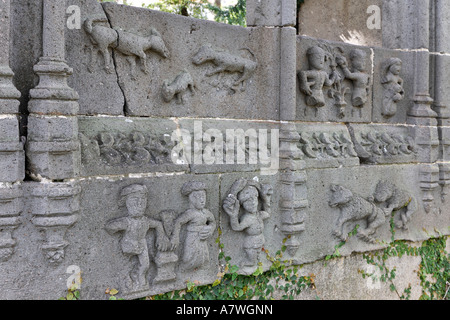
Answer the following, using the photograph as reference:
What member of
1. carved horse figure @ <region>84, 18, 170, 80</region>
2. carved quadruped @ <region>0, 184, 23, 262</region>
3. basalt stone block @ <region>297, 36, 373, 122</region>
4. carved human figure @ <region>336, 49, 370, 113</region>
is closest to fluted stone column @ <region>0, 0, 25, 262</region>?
carved quadruped @ <region>0, 184, 23, 262</region>

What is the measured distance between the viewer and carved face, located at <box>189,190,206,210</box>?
3.45 metres

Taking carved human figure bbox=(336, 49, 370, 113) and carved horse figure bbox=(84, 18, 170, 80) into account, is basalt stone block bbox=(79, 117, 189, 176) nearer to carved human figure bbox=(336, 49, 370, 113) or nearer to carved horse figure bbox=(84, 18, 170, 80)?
carved horse figure bbox=(84, 18, 170, 80)

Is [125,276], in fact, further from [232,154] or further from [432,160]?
[432,160]

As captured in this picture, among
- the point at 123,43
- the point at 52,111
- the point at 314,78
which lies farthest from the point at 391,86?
the point at 52,111

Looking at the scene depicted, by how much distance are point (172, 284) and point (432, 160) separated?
3103 millimetres

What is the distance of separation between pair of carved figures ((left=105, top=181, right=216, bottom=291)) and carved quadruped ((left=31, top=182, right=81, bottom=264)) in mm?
309

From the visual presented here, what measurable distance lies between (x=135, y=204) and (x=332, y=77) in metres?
2.29

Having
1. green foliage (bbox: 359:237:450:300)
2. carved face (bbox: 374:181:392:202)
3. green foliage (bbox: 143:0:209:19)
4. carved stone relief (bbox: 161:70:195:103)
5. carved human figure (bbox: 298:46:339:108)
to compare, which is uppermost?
green foliage (bbox: 143:0:209:19)

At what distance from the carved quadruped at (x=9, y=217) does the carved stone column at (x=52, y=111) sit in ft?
0.54

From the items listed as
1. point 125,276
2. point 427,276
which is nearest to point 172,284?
point 125,276

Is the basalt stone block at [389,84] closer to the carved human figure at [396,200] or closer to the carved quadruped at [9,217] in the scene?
the carved human figure at [396,200]

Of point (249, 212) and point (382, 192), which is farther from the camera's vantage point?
point (382, 192)

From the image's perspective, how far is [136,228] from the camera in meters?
3.20

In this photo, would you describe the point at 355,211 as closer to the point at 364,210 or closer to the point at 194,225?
the point at 364,210
